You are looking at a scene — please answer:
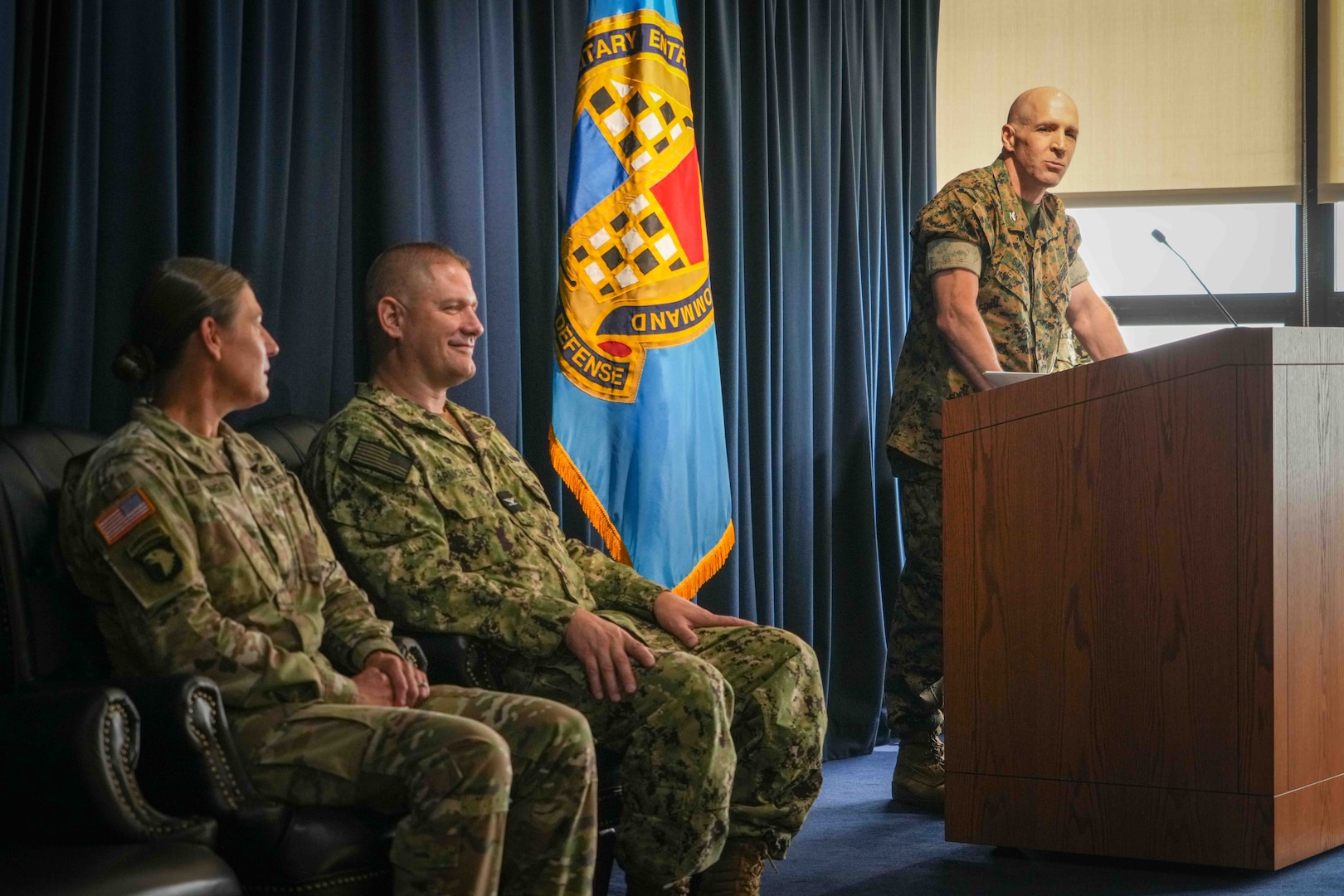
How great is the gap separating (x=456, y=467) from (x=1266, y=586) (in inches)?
48.9

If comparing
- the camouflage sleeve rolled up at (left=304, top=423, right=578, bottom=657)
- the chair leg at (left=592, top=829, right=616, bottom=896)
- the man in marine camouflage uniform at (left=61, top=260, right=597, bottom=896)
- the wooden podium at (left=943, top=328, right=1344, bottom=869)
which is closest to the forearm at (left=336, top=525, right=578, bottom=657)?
the camouflage sleeve rolled up at (left=304, top=423, right=578, bottom=657)

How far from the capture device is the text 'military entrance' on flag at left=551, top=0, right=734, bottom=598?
304 cm

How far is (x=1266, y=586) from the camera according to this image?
2.03m

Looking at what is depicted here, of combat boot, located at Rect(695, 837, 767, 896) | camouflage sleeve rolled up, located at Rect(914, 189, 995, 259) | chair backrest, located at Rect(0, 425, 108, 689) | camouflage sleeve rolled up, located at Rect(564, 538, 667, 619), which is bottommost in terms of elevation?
combat boot, located at Rect(695, 837, 767, 896)

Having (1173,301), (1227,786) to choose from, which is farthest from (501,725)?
(1173,301)

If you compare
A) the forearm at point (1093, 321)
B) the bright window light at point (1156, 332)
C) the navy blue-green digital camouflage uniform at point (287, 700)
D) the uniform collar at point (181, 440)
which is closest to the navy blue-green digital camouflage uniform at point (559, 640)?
the navy blue-green digital camouflage uniform at point (287, 700)

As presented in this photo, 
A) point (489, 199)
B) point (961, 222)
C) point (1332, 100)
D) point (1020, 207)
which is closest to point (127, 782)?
point (489, 199)

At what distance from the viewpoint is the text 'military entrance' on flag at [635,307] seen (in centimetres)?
304

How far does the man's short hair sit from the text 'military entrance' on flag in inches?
28.4

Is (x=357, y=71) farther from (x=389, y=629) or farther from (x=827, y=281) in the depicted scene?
(x=827, y=281)

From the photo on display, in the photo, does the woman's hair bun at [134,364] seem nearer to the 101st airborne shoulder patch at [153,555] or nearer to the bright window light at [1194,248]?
the 101st airborne shoulder patch at [153,555]

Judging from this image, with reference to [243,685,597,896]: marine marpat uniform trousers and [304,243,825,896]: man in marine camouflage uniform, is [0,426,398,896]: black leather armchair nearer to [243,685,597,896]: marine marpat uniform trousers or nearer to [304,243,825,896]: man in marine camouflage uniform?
[243,685,597,896]: marine marpat uniform trousers

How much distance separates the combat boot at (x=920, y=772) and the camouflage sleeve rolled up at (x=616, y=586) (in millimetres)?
1080

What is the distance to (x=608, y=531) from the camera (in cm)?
311
